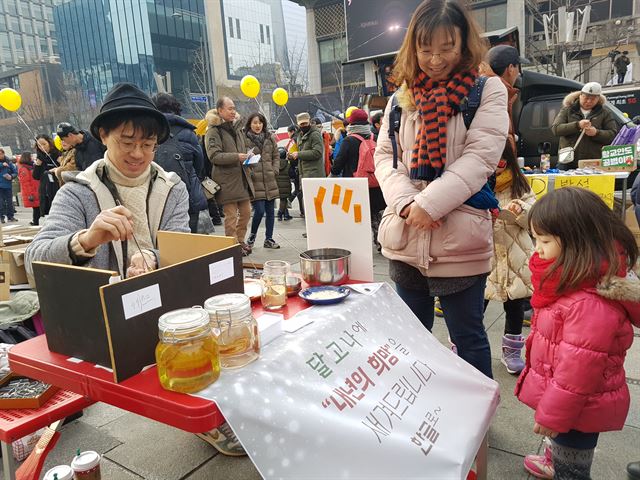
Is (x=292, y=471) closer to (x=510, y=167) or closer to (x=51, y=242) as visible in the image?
(x=51, y=242)

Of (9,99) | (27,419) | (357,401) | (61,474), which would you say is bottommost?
(61,474)

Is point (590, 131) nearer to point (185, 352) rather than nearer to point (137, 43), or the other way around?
point (185, 352)

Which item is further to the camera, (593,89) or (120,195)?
(593,89)

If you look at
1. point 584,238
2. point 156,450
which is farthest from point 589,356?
point 156,450

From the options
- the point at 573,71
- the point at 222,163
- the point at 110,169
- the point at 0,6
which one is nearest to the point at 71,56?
the point at 0,6

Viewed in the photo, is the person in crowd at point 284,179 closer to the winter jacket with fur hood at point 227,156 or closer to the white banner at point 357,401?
the winter jacket with fur hood at point 227,156

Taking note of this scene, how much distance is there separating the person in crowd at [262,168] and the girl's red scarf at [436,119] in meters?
4.34

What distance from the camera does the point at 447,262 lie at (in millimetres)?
1929

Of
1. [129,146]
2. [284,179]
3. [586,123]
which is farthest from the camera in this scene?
[284,179]

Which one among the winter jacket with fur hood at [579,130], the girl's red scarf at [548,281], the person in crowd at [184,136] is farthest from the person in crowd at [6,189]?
the girl's red scarf at [548,281]

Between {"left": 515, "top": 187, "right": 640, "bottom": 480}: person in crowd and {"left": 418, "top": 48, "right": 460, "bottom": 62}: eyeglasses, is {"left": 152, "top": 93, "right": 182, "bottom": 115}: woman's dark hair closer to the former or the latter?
{"left": 418, "top": 48, "right": 460, "bottom": 62}: eyeglasses

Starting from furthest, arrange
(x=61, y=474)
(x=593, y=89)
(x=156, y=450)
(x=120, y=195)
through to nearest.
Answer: (x=593, y=89) < (x=156, y=450) < (x=120, y=195) < (x=61, y=474)

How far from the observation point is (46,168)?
9.55 m

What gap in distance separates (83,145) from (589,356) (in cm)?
617
